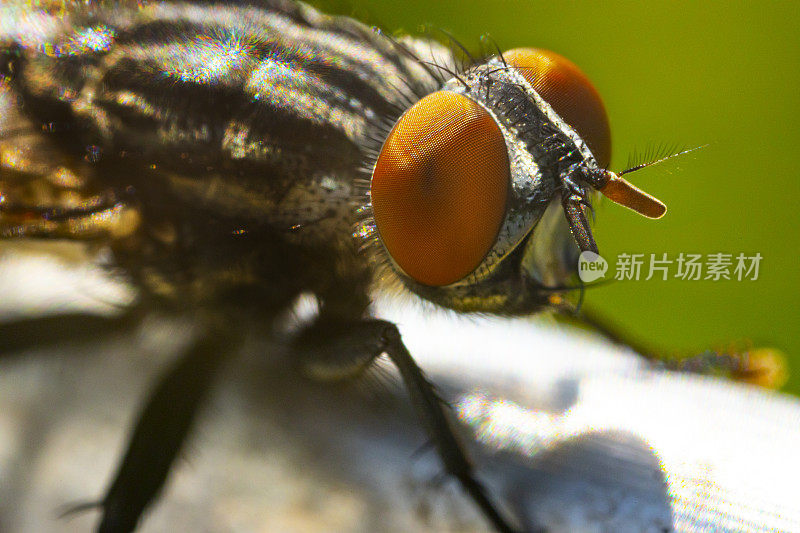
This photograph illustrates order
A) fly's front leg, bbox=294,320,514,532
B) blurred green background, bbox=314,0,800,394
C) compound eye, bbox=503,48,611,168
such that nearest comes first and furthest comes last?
fly's front leg, bbox=294,320,514,532 < compound eye, bbox=503,48,611,168 < blurred green background, bbox=314,0,800,394

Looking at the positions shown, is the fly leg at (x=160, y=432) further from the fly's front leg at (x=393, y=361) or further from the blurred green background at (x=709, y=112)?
the blurred green background at (x=709, y=112)

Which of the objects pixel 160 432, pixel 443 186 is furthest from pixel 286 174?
pixel 160 432

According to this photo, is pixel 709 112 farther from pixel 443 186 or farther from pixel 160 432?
pixel 160 432

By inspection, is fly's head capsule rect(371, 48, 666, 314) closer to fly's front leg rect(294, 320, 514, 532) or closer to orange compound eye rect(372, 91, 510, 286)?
orange compound eye rect(372, 91, 510, 286)

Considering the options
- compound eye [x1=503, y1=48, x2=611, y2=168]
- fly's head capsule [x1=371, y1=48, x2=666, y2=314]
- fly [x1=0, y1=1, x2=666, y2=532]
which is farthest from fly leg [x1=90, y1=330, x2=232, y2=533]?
compound eye [x1=503, y1=48, x2=611, y2=168]

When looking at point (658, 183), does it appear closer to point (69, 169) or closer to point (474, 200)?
point (474, 200)

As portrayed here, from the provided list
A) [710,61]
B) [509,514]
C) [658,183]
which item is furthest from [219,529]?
[710,61]

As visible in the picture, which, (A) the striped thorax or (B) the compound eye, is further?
(B) the compound eye
